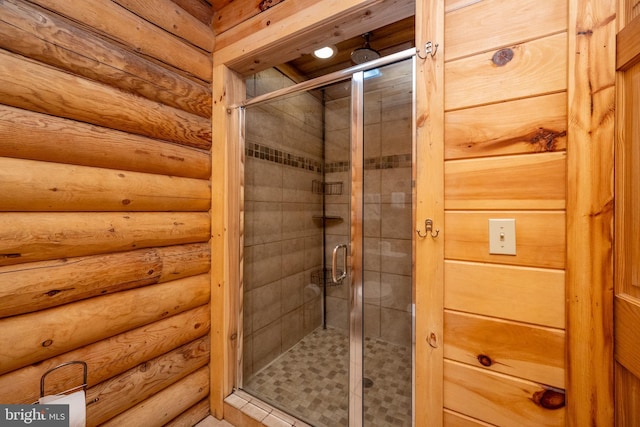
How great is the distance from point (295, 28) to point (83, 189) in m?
1.23

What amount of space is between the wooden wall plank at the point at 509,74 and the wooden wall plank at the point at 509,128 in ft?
0.10

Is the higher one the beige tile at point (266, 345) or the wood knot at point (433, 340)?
the wood knot at point (433, 340)

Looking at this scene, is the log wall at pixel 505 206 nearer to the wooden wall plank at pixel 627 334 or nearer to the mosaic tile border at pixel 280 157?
the wooden wall plank at pixel 627 334

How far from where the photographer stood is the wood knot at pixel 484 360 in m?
0.92

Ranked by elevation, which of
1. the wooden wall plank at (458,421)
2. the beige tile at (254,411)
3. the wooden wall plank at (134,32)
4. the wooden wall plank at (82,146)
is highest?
the wooden wall plank at (134,32)

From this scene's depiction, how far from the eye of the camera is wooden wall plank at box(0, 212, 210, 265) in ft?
3.11

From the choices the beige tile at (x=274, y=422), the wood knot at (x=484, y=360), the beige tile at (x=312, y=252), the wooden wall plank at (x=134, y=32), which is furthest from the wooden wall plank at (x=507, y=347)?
the wooden wall plank at (x=134, y=32)

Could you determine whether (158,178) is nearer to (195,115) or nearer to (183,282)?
(195,115)

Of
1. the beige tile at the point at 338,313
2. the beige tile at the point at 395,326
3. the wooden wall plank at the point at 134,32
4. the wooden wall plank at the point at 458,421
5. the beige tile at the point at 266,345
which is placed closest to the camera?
the wooden wall plank at the point at 458,421

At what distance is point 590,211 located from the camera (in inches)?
30.4

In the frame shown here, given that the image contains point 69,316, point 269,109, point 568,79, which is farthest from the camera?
point 269,109

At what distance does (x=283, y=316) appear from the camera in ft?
6.88

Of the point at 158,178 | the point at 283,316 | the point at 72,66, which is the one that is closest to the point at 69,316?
the point at 158,178

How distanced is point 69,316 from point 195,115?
1164 millimetres
